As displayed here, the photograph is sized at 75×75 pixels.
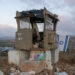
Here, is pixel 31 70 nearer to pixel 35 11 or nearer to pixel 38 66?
pixel 38 66

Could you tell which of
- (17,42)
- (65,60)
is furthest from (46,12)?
(65,60)

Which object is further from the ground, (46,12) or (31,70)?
(46,12)

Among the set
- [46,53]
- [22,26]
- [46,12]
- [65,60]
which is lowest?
[65,60]

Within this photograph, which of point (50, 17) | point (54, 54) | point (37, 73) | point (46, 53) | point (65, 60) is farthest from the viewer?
point (65, 60)

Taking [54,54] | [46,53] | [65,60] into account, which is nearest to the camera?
[46,53]

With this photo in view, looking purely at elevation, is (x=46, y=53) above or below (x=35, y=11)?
below

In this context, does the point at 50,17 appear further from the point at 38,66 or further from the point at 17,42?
the point at 38,66

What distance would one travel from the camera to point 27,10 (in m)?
8.93

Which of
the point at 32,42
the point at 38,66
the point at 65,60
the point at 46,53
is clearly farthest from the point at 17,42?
the point at 65,60

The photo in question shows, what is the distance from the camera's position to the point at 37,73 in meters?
7.18

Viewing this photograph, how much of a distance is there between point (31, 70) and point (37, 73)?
0.86 ft

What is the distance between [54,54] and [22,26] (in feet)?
8.41

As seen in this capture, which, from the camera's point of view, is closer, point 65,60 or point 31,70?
point 31,70

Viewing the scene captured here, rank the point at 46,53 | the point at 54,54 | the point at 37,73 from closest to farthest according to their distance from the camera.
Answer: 1. the point at 37,73
2. the point at 46,53
3. the point at 54,54
